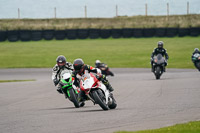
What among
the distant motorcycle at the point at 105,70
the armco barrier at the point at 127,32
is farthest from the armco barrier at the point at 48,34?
the distant motorcycle at the point at 105,70

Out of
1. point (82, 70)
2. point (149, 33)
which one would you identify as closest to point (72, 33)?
point (149, 33)

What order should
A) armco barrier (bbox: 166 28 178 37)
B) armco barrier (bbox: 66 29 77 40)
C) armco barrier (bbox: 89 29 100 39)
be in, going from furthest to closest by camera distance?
armco barrier (bbox: 89 29 100 39)
armco barrier (bbox: 66 29 77 40)
armco barrier (bbox: 166 28 178 37)

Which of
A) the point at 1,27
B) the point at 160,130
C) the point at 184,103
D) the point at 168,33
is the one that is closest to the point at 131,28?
the point at 168,33

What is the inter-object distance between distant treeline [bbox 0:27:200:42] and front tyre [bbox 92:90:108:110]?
112ft

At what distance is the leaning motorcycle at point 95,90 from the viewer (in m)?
10.5

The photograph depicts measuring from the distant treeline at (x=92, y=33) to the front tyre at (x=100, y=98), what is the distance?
34.0m

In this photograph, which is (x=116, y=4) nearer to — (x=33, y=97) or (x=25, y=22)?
(x=25, y=22)

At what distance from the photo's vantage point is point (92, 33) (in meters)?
45.3

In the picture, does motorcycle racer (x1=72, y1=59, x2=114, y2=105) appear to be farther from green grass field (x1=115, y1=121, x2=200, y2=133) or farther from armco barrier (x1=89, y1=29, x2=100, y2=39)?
armco barrier (x1=89, y1=29, x2=100, y2=39)

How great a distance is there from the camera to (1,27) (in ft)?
156

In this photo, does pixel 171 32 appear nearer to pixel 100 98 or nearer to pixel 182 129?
pixel 100 98

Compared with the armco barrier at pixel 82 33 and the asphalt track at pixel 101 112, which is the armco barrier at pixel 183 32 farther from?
the asphalt track at pixel 101 112

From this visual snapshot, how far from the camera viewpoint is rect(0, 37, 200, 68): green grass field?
35750mm

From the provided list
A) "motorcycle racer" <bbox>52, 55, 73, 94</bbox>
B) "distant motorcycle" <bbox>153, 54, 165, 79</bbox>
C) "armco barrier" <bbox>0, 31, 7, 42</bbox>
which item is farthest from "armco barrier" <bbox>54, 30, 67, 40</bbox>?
"motorcycle racer" <bbox>52, 55, 73, 94</bbox>
